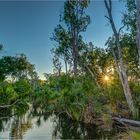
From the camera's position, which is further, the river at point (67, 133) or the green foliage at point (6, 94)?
the green foliage at point (6, 94)

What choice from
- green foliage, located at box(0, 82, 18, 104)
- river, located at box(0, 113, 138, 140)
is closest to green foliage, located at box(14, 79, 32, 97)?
green foliage, located at box(0, 82, 18, 104)

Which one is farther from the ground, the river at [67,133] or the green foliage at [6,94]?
the green foliage at [6,94]

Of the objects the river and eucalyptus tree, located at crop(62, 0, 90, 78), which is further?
eucalyptus tree, located at crop(62, 0, 90, 78)

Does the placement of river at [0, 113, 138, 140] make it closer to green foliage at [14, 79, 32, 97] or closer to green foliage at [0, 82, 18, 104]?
green foliage at [0, 82, 18, 104]

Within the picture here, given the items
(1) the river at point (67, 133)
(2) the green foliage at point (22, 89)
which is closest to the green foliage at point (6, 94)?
(2) the green foliage at point (22, 89)

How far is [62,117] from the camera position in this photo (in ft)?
80.7

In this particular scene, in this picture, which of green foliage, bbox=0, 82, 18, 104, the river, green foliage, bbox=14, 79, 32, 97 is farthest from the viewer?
green foliage, bbox=14, 79, 32, 97

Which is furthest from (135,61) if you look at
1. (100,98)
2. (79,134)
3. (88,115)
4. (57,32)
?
(79,134)

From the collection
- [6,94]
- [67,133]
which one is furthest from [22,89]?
[67,133]

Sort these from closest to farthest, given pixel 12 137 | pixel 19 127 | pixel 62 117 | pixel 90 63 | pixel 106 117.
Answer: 1. pixel 12 137
2. pixel 106 117
3. pixel 19 127
4. pixel 62 117
5. pixel 90 63

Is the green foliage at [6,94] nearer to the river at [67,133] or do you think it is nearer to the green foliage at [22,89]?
the green foliage at [22,89]

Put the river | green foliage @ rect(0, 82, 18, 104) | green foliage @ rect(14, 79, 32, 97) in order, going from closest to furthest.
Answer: the river, green foliage @ rect(0, 82, 18, 104), green foliage @ rect(14, 79, 32, 97)

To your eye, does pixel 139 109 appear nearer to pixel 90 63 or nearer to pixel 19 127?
pixel 19 127

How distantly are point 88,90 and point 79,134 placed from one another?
12.8 ft
